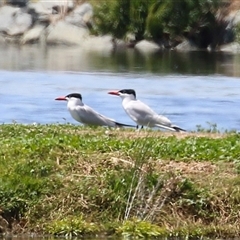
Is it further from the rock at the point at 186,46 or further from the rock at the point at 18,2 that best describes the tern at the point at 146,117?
the rock at the point at 18,2

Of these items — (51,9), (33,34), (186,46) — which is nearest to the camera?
(186,46)

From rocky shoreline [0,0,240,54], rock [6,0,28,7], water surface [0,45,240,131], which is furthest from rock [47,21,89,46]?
water surface [0,45,240,131]

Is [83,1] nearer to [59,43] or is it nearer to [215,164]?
[59,43]

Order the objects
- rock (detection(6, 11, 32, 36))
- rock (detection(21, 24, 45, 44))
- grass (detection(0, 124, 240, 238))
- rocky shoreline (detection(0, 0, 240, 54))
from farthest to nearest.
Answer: rock (detection(6, 11, 32, 36)), rock (detection(21, 24, 45, 44)), rocky shoreline (detection(0, 0, 240, 54)), grass (detection(0, 124, 240, 238))

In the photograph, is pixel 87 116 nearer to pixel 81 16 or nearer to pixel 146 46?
pixel 146 46

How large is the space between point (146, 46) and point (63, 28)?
4.44 metres

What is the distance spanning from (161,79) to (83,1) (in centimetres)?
2703

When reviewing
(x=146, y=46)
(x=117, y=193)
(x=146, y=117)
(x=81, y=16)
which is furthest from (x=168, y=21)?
(x=117, y=193)

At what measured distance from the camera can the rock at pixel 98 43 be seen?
4708 cm

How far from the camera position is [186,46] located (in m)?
48.0

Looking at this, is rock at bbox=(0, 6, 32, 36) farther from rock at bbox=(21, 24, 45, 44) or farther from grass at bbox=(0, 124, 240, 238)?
grass at bbox=(0, 124, 240, 238)

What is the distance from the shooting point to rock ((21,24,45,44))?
50625mm

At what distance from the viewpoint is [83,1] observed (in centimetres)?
5459

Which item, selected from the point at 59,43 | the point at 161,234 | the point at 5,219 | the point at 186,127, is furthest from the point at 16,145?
the point at 59,43
